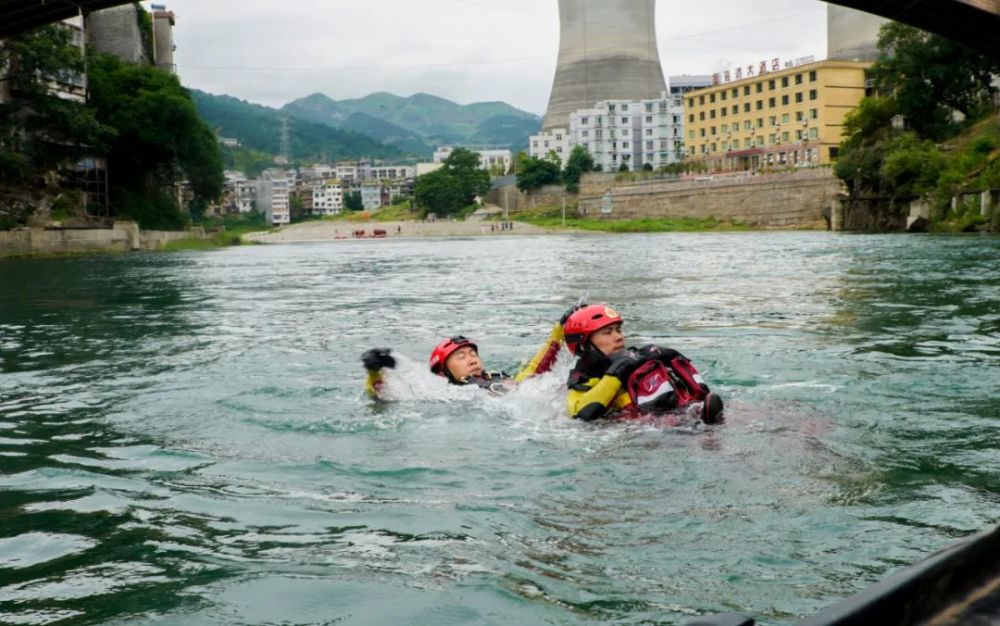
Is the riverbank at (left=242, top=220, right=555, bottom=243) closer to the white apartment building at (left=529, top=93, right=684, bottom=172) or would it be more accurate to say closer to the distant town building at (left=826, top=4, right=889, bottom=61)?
the white apartment building at (left=529, top=93, right=684, bottom=172)

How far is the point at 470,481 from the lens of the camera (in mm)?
6086

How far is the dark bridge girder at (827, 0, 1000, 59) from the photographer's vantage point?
741 inches

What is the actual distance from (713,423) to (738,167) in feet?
338

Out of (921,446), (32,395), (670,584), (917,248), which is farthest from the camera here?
(917,248)

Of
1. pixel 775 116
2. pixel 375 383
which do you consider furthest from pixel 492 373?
pixel 775 116

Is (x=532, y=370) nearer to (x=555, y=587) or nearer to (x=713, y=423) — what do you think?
(x=713, y=423)

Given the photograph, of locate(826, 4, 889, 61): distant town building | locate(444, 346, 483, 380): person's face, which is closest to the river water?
locate(444, 346, 483, 380): person's face

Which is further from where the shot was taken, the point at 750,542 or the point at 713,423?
the point at 713,423

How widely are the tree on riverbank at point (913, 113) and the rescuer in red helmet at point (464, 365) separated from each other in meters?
47.1

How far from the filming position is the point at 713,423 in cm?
707

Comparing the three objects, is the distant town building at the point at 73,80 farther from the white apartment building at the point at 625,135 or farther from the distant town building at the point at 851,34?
the white apartment building at the point at 625,135

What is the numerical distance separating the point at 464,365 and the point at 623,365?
2270 millimetres

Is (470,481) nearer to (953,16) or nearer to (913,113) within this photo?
(953,16)

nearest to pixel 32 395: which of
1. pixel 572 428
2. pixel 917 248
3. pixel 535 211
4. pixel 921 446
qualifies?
pixel 572 428
